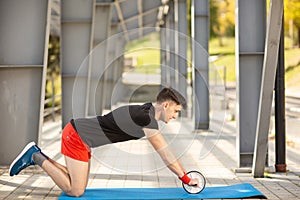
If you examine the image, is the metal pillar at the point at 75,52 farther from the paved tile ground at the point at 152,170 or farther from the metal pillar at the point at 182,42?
the metal pillar at the point at 182,42

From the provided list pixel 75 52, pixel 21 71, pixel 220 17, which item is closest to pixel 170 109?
pixel 21 71

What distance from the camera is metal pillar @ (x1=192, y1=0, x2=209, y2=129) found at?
18.7 metres

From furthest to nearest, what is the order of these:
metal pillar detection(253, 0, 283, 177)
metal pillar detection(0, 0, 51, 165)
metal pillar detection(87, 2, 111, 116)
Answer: metal pillar detection(87, 2, 111, 116)
metal pillar detection(0, 0, 51, 165)
metal pillar detection(253, 0, 283, 177)

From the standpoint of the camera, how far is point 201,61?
19188mm

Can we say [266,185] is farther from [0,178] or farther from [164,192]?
[0,178]

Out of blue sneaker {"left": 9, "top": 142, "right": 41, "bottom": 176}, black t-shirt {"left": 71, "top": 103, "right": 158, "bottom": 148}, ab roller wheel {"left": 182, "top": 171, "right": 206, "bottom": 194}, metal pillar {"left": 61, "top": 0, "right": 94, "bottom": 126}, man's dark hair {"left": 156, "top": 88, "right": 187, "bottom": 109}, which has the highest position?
metal pillar {"left": 61, "top": 0, "right": 94, "bottom": 126}

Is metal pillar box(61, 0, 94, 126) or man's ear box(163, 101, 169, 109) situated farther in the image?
metal pillar box(61, 0, 94, 126)

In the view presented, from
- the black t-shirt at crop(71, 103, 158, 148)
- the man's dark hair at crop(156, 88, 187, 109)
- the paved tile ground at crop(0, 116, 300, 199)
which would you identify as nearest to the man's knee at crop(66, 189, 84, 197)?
the paved tile ground at crop(0, 116, 300, 199)

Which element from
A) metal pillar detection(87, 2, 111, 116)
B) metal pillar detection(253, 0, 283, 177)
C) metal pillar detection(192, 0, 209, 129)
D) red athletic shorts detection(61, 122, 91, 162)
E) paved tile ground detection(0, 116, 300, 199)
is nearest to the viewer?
red athletic shorts detection(61, 122, 91, 162)

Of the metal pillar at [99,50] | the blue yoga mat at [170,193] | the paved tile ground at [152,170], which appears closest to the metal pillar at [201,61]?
the paved tile ground at [152,170]

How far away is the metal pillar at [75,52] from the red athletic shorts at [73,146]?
333 inches

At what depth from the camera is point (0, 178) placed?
32.7ft

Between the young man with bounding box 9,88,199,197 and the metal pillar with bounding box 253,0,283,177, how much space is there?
1808 mm

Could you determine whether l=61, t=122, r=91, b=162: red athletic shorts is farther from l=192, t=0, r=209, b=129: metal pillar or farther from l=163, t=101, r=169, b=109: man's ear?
l=192, t=0, r=209, b=129: metal pillar
